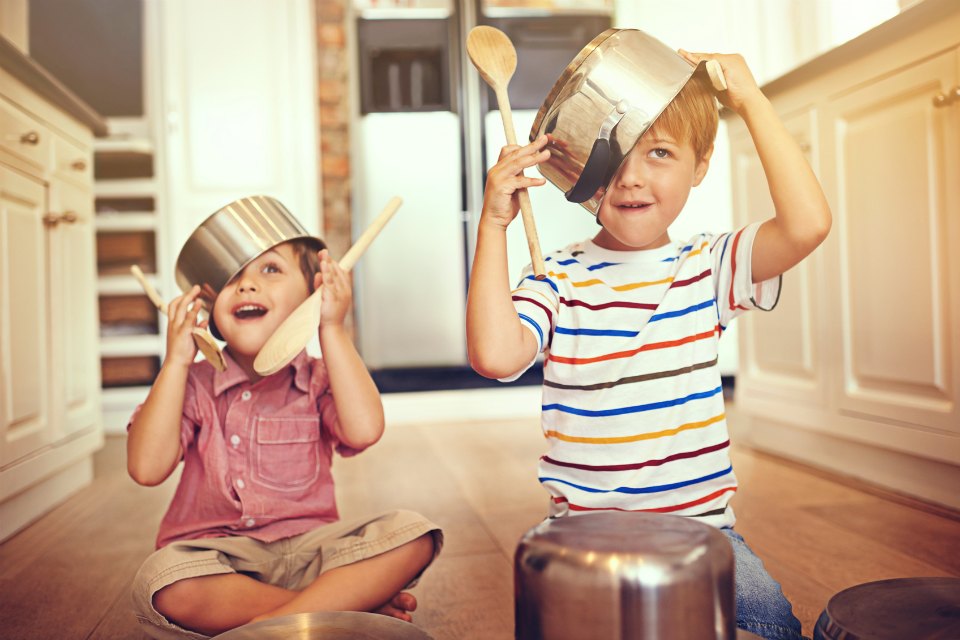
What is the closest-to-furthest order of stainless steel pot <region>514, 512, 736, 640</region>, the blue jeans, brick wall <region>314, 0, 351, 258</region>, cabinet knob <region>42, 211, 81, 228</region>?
stainless steel pot <region>514, 512, 736, 640</region> → the blue jeans → cabinet knob <region>42, 211, 81, 228</region> → brick wall <region>314, 0, 351, 258</region>

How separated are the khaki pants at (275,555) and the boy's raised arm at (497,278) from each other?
0.27m

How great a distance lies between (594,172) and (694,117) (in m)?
0.13

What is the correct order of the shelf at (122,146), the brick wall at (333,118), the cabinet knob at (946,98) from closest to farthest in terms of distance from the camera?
the cabinet knob at (946,98)
the shelf at (122,146)
the brick wall at (333,118)

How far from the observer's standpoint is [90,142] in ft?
6.36

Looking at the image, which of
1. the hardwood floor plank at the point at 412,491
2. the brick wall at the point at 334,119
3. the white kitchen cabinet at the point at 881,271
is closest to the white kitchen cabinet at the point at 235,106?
the brick wall at the point at 334,119

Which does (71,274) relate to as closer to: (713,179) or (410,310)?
(410,310)

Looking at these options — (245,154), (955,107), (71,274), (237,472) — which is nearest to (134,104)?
(245,154)

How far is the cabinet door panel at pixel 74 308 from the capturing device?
1.64 meters

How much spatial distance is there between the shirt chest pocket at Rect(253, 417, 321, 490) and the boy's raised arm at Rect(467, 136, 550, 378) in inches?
12.0

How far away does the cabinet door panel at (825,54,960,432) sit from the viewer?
129 centimetres

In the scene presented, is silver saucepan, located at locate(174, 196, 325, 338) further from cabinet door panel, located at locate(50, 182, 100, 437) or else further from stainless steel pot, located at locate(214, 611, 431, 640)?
cabinet door panel, located at locate(50, 182, 100, 437)

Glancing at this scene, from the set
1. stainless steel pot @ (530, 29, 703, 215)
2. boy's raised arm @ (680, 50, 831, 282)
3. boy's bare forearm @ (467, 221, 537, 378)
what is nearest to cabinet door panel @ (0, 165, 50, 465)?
boy's bare forearm @ (467, 221, 537, 378)

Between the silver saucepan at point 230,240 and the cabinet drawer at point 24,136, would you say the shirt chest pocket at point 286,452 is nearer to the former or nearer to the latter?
the silver saucepan at point 230,240

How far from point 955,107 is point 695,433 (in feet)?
2.72
